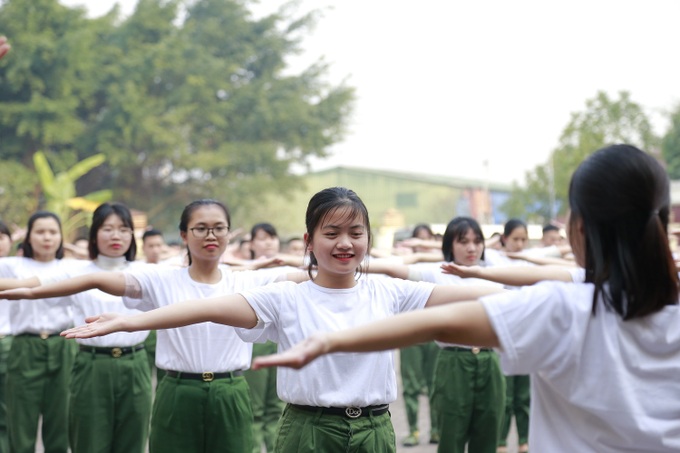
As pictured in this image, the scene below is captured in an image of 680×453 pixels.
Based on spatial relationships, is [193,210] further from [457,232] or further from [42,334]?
[42,334]

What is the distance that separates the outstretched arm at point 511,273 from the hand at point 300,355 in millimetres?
1711

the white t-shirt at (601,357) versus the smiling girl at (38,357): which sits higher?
the white t-shirt at (601,357)

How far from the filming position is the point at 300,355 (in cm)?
197

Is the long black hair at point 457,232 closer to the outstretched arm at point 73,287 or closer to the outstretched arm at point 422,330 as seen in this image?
the outstretched arm at point 73,287

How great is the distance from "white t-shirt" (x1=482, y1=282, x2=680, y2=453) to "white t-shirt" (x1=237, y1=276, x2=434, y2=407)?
55.7 inches

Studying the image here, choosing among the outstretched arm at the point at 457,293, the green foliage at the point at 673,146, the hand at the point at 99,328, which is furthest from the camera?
the green foliage at the point at 673,146

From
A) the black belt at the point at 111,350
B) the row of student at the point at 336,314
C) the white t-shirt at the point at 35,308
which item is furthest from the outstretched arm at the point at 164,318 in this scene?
the white t-shirt at the point at 35,308

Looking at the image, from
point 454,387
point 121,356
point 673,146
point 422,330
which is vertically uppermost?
point 673,146

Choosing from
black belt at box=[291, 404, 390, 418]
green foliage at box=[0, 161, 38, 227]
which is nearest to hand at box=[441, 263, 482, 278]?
black belt at box=[291, 404, 390, 418]

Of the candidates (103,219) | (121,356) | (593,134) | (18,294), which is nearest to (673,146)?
(593,134)

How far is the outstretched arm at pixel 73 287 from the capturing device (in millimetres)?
3990

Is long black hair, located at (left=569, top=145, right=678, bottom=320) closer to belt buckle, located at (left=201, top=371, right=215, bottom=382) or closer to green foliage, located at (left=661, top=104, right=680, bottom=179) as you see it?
belt buckle, located at (left=201, top=371, right=215, bottom=382)

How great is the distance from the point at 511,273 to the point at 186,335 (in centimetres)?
172

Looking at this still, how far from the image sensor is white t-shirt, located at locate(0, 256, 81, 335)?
22.2 ft
